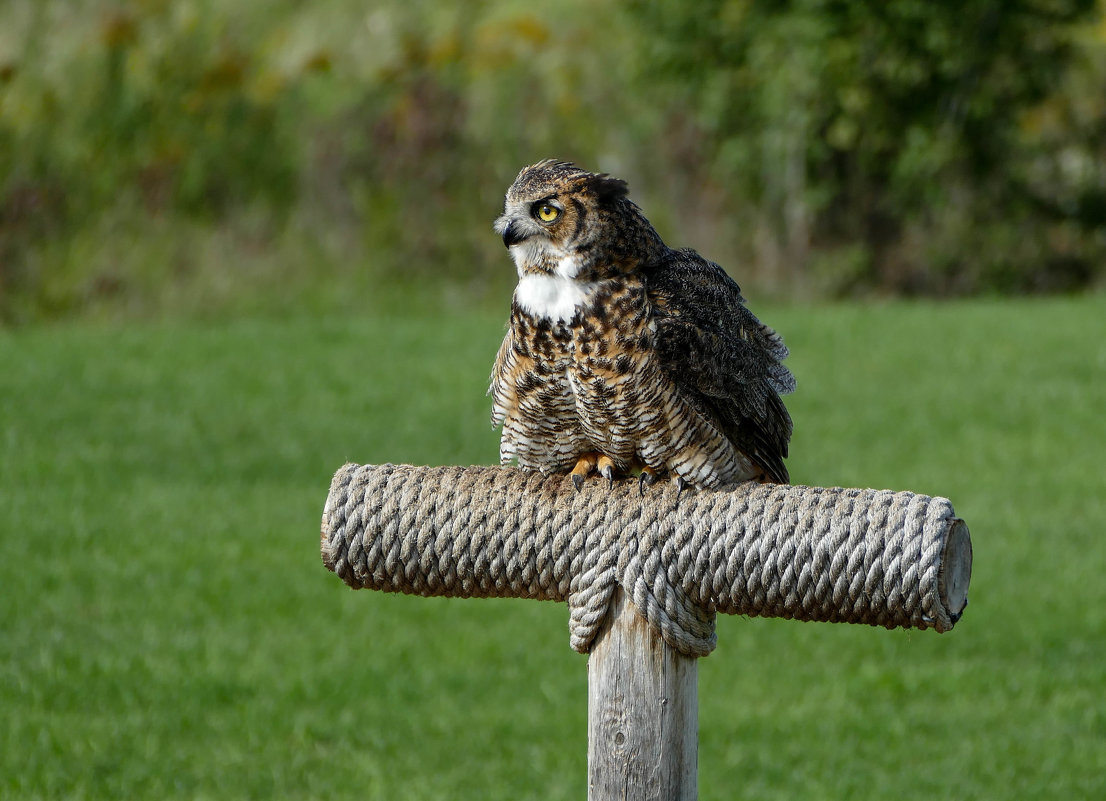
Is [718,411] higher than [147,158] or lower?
lower

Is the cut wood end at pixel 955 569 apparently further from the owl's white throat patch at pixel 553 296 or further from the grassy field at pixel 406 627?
the grassy field at pixel 406 627

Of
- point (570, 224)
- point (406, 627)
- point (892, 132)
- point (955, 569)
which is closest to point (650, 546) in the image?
point (955, 569)

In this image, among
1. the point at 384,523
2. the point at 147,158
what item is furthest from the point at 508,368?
the point at 147,158

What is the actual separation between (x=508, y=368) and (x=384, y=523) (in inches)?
17.5

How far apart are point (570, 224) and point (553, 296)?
0.14m

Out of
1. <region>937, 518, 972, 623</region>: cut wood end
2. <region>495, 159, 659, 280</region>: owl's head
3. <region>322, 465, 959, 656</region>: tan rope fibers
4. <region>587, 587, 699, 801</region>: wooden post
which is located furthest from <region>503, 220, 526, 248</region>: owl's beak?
<region>937, 518, 972, 623</region>: cut wood end

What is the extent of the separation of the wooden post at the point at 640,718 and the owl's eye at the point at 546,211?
2.36ft

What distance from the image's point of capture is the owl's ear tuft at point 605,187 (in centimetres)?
284

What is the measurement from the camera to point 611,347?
282 centimetres

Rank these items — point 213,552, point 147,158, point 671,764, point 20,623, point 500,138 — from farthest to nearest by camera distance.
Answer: point 500,138
point 147,158
point 213,552
point 20,623
point 671,764

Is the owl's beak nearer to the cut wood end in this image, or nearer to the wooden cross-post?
the wooden cross-post

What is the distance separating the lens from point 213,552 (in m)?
6.88

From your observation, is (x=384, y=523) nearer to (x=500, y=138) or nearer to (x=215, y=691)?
(x=215, y=691)

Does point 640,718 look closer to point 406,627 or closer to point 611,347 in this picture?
point 611,347
